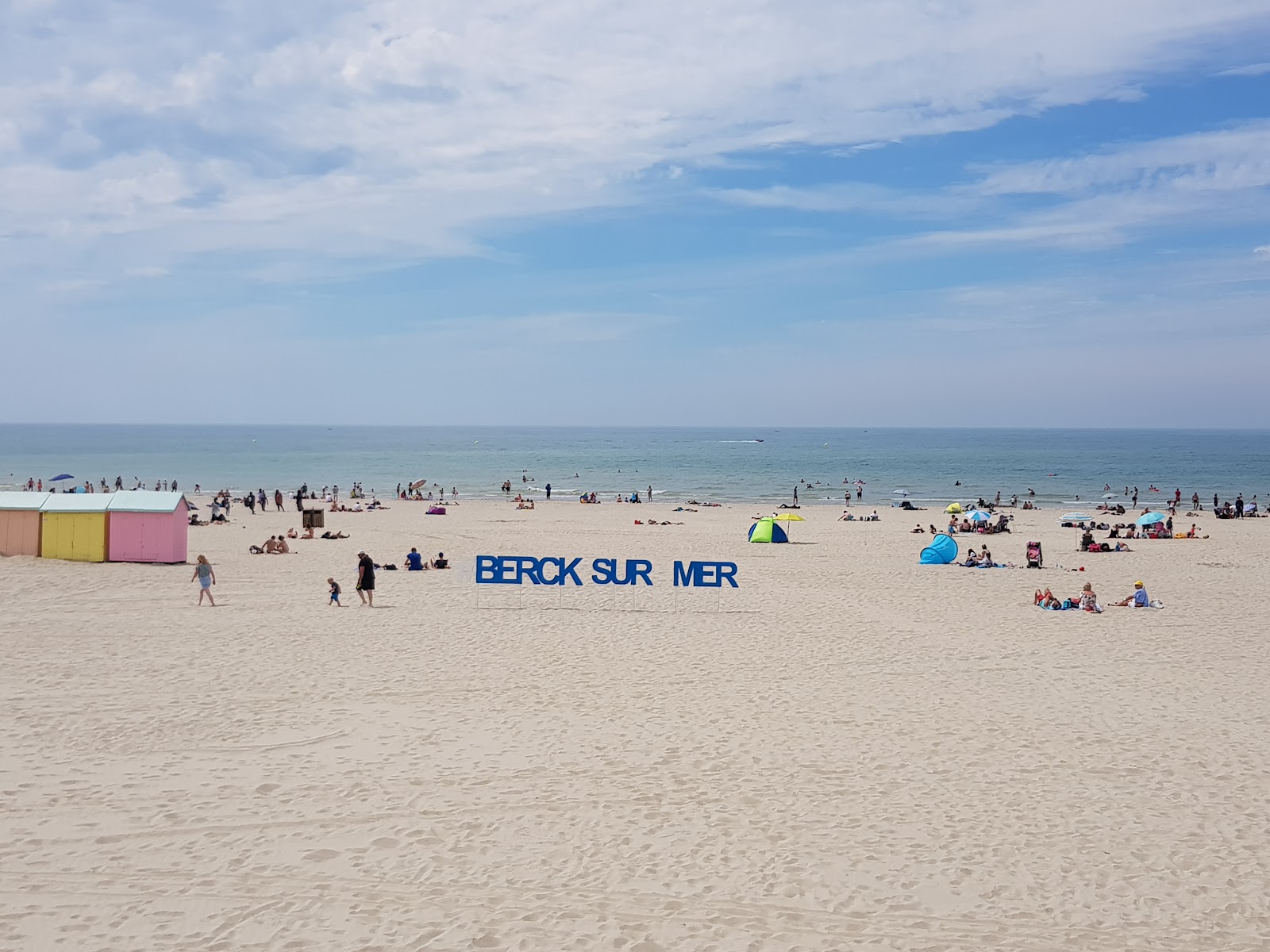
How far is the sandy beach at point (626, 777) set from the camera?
626 cm

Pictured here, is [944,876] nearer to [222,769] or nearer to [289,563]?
[222,769]

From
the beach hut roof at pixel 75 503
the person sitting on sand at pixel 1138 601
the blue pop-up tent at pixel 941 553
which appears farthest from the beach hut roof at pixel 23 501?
the person sitting on sand at pixel 1138 601

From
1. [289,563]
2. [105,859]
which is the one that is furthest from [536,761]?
[289,563]

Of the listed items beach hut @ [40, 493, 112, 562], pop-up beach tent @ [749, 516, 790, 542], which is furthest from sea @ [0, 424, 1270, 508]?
beach hut @ [40, 493, 112, 562]

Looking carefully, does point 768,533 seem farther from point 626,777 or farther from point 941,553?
point 626,777

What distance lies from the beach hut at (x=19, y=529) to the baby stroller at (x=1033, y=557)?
24.3 metres

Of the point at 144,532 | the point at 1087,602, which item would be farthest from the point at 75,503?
the point at 1087,602

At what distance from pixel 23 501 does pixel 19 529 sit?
28.0 inches

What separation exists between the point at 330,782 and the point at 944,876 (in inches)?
210

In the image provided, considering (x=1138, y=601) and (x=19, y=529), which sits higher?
(x=19, y=529)

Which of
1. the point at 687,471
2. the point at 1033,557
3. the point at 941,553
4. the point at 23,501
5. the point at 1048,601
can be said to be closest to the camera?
the point at 1048,601

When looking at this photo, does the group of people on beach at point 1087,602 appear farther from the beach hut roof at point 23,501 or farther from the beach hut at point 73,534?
the beach hut roof at point 23,501

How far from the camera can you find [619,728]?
10227mm

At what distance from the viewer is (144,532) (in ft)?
71.3
